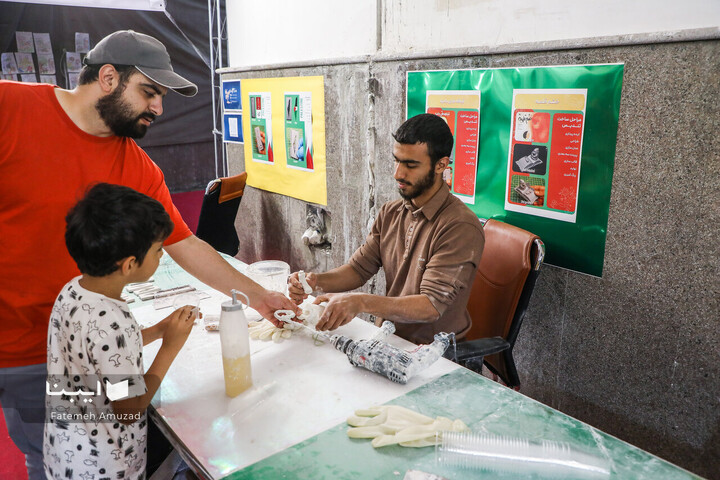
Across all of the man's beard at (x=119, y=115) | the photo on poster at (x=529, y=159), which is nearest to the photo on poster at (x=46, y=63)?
the man's beard at (x=119, y=115)

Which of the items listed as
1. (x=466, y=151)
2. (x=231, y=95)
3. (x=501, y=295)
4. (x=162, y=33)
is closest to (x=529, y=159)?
(x=466, y=151)

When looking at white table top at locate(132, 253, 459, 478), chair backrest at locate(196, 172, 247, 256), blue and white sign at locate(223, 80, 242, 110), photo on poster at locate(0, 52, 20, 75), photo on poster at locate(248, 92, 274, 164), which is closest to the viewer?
white table top at locate(132, 253, 459, 478)

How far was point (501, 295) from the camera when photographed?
212 cm

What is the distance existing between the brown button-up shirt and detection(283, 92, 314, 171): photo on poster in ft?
5.74

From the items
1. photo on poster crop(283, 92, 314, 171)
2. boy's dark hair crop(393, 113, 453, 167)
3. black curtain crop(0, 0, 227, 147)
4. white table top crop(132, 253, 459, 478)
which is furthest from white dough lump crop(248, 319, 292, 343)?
black curtain crop(0, 0, 227, 147)

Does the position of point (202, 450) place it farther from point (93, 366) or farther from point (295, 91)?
point (295, 91)

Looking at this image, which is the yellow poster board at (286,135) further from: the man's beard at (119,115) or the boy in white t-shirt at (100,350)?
the boy in white t-shirt at (100,350)

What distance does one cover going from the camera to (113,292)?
1381mm

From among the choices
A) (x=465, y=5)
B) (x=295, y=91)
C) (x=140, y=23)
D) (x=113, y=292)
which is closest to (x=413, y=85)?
(x=465, y=5)

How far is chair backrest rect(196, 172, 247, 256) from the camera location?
3834 mm

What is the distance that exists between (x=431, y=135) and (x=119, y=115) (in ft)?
3.86

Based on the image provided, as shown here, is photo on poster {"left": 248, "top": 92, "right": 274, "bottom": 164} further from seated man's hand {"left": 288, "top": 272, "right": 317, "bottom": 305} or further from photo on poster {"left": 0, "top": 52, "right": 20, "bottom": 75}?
photo on poster {"left": 0, "top": 52, "right": 20, "bottom": 75}

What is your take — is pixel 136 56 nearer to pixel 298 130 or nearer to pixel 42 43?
pixel 298 130

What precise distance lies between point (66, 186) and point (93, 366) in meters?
0.71
